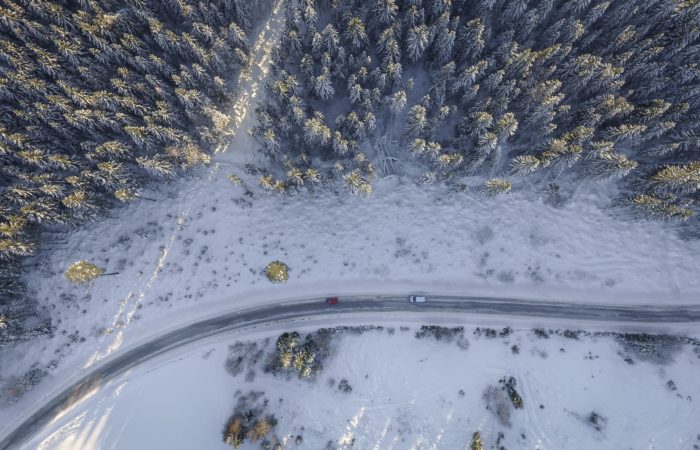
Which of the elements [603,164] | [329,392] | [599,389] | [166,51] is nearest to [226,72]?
[166,51]

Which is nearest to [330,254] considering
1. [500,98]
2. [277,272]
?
[277,272]

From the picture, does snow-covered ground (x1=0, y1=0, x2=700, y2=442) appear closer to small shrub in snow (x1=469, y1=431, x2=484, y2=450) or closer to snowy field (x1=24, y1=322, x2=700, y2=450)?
snowy field (x1=24, y1=322, x2=700, y2=450)

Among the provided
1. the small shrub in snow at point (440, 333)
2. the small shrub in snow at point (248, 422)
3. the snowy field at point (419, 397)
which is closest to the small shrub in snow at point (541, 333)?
the snowy field at point (419, 397)

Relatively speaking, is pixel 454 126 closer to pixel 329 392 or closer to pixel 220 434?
pixel 329 392

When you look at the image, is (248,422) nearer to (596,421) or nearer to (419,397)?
(419,397)

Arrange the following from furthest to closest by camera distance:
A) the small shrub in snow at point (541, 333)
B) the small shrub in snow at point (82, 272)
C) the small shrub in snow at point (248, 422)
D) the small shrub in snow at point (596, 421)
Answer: the small shrub in snow at point (541, 333) → the small shrub in snow at point (82, 272) → the small shrub in snow at point (596, 421) → the small shrub in snow at point (248, 422)

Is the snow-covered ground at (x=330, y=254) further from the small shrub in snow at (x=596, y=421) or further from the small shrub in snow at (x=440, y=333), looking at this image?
the small shrub in snow at (x=596, y=421)

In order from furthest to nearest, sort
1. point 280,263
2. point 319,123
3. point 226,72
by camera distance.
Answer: point 226,72, point 280,263, point 319,123

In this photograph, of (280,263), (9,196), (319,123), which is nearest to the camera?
(9,196)
